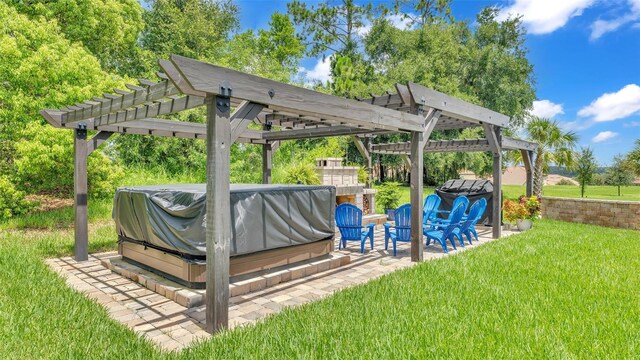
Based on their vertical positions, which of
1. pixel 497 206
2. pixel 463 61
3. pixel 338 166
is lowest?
pixel 497 206

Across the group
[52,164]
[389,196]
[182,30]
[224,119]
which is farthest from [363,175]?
[182,30]

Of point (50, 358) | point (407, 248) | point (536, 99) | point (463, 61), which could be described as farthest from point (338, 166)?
point (536, 99)

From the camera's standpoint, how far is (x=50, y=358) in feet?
8.70

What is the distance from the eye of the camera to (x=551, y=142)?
14.5 meters

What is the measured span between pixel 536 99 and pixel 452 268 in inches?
832

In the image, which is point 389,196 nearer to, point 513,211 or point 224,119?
point 513,211

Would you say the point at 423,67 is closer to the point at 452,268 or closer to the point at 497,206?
the point at 497,206

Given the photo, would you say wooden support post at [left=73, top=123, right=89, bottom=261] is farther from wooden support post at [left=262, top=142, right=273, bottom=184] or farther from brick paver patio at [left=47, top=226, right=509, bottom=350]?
wooden support post at [left=262, top=142, right=273, bottom=184]

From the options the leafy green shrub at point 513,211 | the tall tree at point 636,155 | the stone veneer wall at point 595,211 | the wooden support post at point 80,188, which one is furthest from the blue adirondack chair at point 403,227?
the tall tree at point 636,155

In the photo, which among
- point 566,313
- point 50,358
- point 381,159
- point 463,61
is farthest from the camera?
point 381,159

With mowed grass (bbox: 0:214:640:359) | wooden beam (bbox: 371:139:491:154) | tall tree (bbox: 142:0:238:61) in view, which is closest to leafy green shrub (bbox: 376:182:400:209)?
wooden beam (bbox: 371:139:491:154)

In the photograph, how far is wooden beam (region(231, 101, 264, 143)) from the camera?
3248 millimetres

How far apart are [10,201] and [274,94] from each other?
905cm

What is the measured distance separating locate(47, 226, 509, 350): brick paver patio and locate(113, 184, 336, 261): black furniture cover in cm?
Answer: 55
